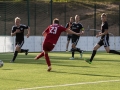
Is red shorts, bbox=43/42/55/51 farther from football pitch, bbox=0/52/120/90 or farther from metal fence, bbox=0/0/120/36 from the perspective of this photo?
metal fence, bbox=0/0/120/36

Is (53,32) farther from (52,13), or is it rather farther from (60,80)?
(52,13)

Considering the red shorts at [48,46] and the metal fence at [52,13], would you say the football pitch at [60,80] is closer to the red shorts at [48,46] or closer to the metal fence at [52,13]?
the red shorts at [48,46]

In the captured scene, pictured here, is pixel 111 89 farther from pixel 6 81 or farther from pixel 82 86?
pixel 6 81

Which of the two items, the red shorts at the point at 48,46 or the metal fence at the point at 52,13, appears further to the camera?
the metal fence at the point at 52,13

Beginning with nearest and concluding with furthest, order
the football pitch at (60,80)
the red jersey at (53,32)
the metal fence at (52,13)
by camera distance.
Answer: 1. the football pitch at (60,80)
2. the red jersey at (53,32)
3. the metal fence at (52,13)

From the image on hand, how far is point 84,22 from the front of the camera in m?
52.5

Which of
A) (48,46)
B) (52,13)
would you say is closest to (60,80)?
(48,46)

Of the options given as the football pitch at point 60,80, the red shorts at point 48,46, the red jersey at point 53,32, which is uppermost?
the red jersey at point 53,32

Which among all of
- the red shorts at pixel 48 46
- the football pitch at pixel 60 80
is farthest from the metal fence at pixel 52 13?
the football pitch at pixel 60 80

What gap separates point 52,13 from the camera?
42344mm

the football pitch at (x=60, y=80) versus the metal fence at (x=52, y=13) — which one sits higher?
the metal fence at (x=52, y=13)

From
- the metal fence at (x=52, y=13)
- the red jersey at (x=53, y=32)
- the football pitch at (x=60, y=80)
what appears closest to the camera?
the football pitch at (x=60, y=80)

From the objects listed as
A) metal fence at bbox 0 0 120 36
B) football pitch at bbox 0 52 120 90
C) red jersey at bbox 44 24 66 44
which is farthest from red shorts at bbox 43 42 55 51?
metal fence at bbox 0 0 120 36

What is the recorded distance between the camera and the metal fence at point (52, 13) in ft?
123
